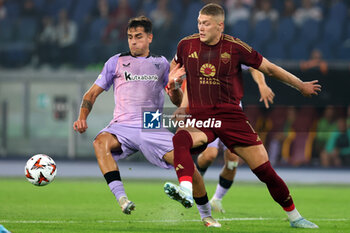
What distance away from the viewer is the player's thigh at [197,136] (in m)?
6.95

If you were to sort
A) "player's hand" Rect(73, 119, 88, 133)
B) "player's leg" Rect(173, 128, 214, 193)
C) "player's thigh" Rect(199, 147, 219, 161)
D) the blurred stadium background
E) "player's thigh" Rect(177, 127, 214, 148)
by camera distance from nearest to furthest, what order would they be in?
1. "player's leg" Rect(173, 128, 214, 193)
2. "player's thigh" Rect(177, 127, 214, 148)
3. "player's hand" Rect(73, 119, 88, 133)
4. "player's thigh" Rect(199, 147, 219, 161)
5. the blurred stadium background

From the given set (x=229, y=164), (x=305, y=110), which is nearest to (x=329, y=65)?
(x=305, y=110)

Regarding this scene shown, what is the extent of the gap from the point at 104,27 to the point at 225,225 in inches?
588

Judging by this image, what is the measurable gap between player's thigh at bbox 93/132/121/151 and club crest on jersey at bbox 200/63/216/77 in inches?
50.0

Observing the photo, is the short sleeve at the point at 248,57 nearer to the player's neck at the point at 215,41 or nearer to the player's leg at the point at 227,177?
the player's neck at the point at 215,41

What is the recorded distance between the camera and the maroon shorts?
714cm

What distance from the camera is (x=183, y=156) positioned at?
6.78 meters

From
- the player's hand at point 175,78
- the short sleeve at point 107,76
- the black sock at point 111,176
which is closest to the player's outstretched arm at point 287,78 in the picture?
the player's hand at point 175,78

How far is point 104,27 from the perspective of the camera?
866 inches

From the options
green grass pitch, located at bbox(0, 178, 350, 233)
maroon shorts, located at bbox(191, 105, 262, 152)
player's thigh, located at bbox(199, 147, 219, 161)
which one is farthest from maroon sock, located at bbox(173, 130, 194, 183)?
player's thigh, located at bbox(199, 147, 219, 161)

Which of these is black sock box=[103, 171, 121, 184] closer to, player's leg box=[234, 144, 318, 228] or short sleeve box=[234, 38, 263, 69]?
player's leg box=[234, 144, 318, 228]

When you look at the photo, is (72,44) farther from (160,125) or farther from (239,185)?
(160,125)

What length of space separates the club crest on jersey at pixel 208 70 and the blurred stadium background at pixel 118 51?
11.6 m

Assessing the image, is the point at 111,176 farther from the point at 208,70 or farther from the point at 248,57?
the point at 248,57
